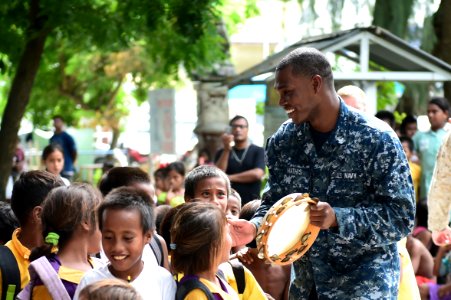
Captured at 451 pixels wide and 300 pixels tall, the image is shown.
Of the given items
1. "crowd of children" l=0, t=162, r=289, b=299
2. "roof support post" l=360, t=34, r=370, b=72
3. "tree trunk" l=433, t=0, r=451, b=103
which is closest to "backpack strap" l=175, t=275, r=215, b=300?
"crowd of children" l=0, t=162, r=289, b=299

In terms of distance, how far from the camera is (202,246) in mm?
5719

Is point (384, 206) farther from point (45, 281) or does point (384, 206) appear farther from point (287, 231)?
point (45, 281)

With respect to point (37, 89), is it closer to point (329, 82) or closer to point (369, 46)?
point (369, 46)

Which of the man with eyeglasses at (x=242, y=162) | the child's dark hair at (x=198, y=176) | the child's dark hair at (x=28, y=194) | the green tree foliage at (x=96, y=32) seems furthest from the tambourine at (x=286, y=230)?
the green tree foliage at (x=96, y=32)

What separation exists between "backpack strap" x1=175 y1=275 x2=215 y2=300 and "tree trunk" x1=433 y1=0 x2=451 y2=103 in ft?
32.9

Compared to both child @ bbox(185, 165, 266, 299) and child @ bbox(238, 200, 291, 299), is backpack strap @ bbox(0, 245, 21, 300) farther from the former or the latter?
child @ bbox(238, 200, 291, 299)

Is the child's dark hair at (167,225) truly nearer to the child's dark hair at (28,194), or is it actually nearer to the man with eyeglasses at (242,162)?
the child's dark hair at (28,194)

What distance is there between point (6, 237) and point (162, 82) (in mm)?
21181

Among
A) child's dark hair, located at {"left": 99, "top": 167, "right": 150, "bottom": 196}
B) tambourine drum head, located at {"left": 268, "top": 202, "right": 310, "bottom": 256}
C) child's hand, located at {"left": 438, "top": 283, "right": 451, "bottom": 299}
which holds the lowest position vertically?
child's hand, located at {"left": 438, "top": 283, "right": 451, "bottom": 299}

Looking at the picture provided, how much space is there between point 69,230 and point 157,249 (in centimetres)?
68

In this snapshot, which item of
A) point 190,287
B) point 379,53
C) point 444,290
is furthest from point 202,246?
point 379,53

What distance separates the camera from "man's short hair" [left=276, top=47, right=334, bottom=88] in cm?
564

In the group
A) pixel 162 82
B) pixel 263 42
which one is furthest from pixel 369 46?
pixel 263 42

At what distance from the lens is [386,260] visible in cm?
570
